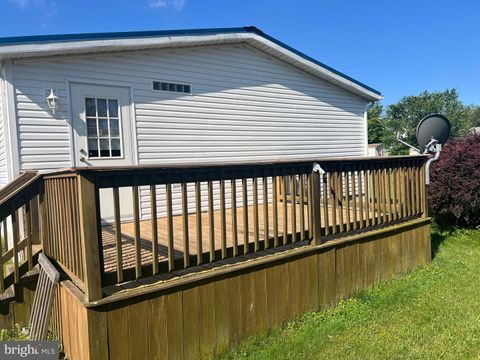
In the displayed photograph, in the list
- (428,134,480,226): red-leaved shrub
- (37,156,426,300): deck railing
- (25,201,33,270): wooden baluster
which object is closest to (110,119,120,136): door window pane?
(37,156,426,300): deck railing

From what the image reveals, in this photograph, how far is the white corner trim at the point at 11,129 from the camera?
489 centimetres

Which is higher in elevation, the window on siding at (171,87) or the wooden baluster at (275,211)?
the window on siding at (171,87)

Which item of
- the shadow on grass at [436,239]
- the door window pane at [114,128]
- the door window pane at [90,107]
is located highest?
the door window pane at [90,107]

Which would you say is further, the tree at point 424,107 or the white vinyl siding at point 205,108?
the tree at point 424,107

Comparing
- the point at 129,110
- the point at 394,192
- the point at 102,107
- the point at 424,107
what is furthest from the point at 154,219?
the point at 424,107

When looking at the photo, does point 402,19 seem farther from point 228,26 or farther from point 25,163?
point 25,163

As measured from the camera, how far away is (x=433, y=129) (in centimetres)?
725

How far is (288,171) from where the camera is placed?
3.53 metres

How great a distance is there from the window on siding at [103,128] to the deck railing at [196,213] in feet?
3.80

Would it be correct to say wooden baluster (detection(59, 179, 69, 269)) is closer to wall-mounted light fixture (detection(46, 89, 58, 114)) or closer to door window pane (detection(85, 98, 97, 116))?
wall-mounted light fixture (detection(46, 89, 58, 114))

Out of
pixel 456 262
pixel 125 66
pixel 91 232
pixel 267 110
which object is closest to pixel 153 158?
pixel 125 66

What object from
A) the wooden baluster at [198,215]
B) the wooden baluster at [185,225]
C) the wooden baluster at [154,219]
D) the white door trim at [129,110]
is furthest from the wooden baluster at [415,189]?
the white door trim at [129,110]

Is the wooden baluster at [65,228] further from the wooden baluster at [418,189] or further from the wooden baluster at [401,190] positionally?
the wooden baluster at [418,189]

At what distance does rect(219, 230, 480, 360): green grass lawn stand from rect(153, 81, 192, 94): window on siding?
440 cm
